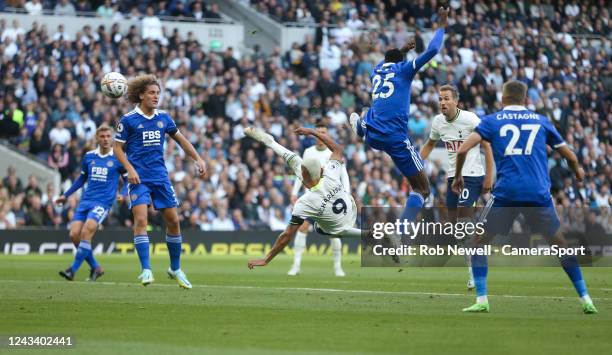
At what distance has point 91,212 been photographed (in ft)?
63.9

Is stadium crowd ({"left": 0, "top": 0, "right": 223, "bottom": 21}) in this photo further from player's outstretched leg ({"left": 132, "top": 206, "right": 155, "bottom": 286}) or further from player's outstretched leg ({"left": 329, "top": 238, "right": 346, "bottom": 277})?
player's outstretched leg ({"left": 132, "top": 206, "right": 155, "bottom": 286})

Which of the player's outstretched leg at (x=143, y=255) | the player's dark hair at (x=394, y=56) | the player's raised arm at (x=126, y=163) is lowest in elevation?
the player's outstretched leg at (x=143, y=255)

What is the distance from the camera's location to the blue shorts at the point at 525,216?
12.0m

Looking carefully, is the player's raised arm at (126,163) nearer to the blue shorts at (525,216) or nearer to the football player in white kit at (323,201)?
the football player in white kit at (323,201)

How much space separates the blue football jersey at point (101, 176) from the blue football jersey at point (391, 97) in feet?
17.6

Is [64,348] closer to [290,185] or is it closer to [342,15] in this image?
[290,185]

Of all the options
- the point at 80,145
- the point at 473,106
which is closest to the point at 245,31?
the point at 473,106

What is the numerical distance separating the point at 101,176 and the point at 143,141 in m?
4.11

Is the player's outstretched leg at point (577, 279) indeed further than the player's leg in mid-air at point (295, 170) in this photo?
No

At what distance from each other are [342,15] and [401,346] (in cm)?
3274

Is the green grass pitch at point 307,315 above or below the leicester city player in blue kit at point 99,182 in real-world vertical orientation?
below

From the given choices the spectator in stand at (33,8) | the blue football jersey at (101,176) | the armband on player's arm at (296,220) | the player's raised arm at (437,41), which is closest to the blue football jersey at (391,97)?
the player's raised arm at (437,41)

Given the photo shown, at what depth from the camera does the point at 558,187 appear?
36625 millimetres

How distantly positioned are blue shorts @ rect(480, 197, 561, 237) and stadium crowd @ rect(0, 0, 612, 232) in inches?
749
